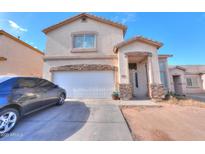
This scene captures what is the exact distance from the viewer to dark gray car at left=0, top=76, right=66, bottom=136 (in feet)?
9.62

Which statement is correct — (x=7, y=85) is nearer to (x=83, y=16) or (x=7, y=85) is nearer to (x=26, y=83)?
(x=26, y=83)

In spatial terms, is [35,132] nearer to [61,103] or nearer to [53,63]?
[61,103]

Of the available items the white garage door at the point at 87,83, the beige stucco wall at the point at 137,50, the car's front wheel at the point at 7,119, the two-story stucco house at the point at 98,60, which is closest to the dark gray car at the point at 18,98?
the car's front wheel at the point at 7,119

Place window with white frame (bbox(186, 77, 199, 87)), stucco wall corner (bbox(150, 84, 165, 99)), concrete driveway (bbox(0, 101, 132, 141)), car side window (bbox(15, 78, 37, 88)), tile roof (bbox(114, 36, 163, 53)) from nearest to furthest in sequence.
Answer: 1. concrete driveway (bbox(0, 101, 132, 141))
2. car side window (bbox(15, 78, 37, 88))
3. stucco wall corner (bbox(150, 84, 165, 99))
4. tile roof (bbox(114, 36, 163, 53))
5. window with white frame (bbox(186, 77, 199, 87))

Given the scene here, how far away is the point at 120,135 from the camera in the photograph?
285 cm

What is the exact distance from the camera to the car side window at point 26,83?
3616 millimetres

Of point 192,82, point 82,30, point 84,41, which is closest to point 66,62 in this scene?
point 84,41

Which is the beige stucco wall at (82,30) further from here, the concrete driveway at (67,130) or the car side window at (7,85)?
the concrete driveway at (67,130)

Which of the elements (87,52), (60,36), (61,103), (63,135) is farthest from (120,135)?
(60,36)

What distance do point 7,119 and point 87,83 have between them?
19.3 ft

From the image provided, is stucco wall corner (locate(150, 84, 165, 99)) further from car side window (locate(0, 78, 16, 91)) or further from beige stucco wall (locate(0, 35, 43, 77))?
beige stucco wall (locate(0, 35, 43, 77))

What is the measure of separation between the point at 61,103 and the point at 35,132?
10.3ft

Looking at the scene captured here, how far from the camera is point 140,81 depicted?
380 inches

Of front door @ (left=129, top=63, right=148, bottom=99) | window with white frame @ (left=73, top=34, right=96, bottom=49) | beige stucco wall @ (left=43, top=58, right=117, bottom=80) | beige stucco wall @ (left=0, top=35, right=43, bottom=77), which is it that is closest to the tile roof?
beige stucco wall @ (left=43, top=58, right=117, bottom=80)
